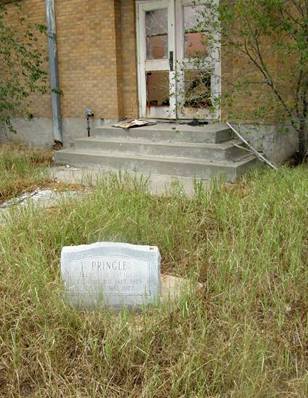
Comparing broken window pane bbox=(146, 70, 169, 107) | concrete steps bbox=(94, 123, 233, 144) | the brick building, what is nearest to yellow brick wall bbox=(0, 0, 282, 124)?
the brick building

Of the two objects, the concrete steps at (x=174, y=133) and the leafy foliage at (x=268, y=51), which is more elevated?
the leafy foliage at (x=268, y=51)

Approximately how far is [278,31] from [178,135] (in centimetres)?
213

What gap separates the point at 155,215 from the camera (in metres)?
4.43

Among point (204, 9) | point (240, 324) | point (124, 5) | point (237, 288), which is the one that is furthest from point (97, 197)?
point (124, 5)

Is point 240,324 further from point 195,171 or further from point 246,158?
point 246,158

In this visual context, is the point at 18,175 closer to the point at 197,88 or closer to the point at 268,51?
the point at 197,88

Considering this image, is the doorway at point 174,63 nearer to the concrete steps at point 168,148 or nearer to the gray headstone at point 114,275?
the concrete steps at point 168,148

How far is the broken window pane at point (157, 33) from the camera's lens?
8.57 m

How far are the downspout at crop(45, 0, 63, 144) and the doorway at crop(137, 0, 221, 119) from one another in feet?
6.17

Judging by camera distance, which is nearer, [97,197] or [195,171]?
[97,197]

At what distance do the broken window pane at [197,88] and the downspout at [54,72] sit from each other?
2920mm

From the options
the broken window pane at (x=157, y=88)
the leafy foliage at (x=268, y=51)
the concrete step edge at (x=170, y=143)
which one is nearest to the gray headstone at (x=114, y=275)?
the leafy foliage at (x=268, y=51)

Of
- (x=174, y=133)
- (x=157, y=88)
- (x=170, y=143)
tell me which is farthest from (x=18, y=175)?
(x=157, y=88)

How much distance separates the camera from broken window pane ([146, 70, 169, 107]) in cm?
882
